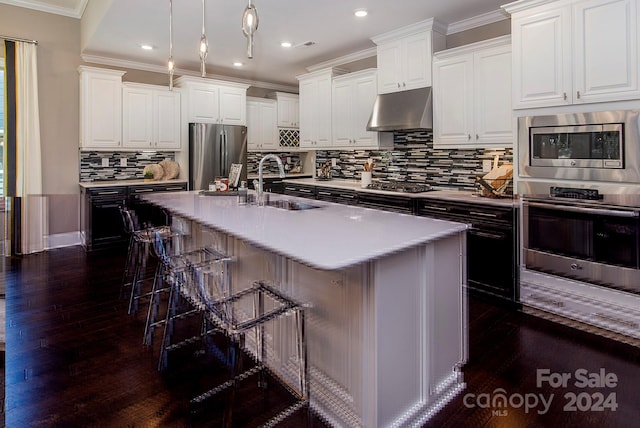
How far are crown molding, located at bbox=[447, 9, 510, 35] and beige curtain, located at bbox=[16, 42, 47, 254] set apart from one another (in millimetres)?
5084

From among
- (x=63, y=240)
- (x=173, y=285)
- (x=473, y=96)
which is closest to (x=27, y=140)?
(x=63, y=240)

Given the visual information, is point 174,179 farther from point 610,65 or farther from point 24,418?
point 610,65

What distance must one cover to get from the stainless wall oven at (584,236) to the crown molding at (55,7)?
5588mm

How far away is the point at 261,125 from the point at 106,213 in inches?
117

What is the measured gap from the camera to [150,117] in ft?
19.9

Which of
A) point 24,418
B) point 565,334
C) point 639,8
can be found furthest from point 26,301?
point 639,8

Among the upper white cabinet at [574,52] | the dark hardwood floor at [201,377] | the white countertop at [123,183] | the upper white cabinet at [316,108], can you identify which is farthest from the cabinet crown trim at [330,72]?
the dark hardwood floor at [201,377]

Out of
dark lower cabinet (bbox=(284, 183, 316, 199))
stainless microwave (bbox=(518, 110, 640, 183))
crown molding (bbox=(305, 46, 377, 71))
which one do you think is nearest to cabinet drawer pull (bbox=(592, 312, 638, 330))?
stainless microwave (bbox=(518, 110, 640, 183))

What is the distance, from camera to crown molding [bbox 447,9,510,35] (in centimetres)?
418

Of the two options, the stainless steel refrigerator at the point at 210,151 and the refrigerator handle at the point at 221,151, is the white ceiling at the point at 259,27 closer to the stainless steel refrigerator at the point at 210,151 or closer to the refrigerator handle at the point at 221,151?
the stainless steel refrigerator at the point at 210,151

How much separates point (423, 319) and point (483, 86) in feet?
9.27

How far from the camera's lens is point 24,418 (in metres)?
2.03

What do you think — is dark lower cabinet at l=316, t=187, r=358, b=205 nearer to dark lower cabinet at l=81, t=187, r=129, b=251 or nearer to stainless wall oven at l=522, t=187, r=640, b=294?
stainless wall oven at l=522, t=187, r=640, b=294

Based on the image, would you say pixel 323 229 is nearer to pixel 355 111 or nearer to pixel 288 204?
pixel 288 204
